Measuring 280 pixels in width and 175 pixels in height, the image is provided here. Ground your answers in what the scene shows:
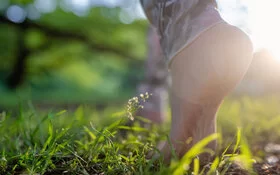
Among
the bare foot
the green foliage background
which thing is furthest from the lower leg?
the green foliage background

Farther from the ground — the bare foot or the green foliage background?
the bare foot

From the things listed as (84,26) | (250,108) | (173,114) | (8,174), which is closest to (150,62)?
(250,108)

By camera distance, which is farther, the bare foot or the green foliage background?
the green foliage background

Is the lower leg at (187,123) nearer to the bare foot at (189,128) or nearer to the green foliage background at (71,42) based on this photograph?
the bare foot at (189,128)

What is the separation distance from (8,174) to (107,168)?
22 cm

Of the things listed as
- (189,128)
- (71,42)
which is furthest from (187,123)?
(71,42)

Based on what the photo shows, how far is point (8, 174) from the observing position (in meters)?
0.84

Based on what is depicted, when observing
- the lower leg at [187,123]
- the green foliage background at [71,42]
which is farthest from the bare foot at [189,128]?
the green foliage background at [71,42]

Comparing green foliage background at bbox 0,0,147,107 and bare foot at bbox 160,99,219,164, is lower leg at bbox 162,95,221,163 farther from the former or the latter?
green foliage background at bbox 0,0,147,107

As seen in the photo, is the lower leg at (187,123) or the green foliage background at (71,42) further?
the green foliage background at (71,42)

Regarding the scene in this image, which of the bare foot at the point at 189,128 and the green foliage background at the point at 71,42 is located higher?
the bare foot at the point at 189,128

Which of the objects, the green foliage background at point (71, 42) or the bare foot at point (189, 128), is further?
the green foliage background at point (71, 42)

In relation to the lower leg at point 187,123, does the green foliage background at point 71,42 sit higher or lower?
lower

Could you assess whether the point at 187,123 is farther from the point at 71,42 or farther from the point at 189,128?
the point at 71,42
